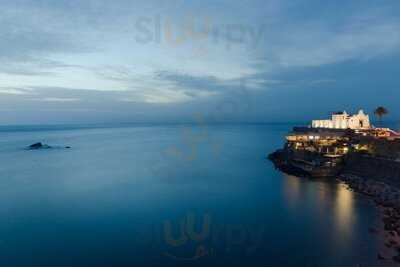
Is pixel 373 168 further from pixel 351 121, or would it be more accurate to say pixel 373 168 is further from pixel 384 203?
pixel 351 121

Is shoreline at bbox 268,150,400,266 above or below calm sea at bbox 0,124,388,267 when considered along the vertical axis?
above

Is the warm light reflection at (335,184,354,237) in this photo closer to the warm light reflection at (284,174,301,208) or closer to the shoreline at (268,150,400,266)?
the shoreline at (268,150,400,266)

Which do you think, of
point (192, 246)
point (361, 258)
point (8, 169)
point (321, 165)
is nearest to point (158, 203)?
Answer: point (192, 246)

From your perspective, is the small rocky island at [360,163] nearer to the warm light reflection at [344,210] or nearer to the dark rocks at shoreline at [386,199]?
the dark rocks at shoreline at [386,199]

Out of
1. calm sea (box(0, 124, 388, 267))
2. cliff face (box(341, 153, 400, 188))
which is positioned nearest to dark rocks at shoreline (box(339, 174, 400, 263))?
cliff face (box(341, 153, 400, 188))

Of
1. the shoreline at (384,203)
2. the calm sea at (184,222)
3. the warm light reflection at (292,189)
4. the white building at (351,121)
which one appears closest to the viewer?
the shoreline at (384,203)

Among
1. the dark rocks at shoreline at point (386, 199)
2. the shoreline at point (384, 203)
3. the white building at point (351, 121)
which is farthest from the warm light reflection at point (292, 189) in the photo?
the white building at point (351, 121)

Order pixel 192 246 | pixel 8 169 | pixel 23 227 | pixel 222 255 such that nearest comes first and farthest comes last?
pixel 222 255 < pixel 192 246 < pixel 23 227 < pixel 8 169

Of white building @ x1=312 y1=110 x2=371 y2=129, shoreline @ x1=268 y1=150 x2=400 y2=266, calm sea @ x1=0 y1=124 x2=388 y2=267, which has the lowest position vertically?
calm sea @ x1=0 y1=124 x2=388 y2=267

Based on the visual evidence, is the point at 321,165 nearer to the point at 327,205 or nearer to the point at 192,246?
the point at 327,205
